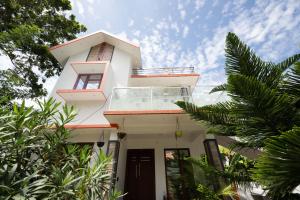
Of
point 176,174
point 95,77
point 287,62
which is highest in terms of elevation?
point 95,77

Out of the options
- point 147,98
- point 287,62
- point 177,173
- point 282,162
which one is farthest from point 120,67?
point 282,162

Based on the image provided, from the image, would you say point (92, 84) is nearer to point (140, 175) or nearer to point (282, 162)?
point (140, 175)

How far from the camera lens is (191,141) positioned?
345 inches

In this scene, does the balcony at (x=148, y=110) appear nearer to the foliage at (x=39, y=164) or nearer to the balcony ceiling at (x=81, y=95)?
the balcony ceiling at (x=81, y=95)

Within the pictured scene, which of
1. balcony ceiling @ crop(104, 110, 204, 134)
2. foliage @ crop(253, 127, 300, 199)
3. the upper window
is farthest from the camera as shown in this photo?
the upper window

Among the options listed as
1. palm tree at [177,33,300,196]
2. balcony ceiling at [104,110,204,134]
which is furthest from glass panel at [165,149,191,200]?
palm tree at [177,33,300,196]

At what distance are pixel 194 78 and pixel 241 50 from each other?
725 centimetres

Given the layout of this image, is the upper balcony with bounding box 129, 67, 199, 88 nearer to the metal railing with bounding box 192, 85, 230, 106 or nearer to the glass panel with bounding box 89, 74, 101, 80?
the glass panel with bounding box 89, 74, 101, 80

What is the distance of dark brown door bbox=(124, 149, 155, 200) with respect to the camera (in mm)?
7797

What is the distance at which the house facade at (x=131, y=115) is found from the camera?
6.79 m

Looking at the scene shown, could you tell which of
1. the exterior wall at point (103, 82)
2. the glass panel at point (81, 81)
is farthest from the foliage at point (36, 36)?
the glass panel at point (81, 81)

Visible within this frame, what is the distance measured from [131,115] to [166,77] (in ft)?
15.0

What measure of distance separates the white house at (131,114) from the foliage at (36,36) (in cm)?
132

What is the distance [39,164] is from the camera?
356 centimetres
